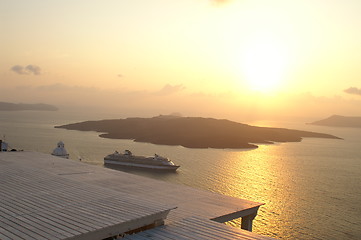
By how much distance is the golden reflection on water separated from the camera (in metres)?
29.8

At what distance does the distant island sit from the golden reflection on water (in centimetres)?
3435

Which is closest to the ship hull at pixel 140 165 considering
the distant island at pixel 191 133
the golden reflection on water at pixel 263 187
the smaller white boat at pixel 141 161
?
the smaller white boat at pixel 141 161

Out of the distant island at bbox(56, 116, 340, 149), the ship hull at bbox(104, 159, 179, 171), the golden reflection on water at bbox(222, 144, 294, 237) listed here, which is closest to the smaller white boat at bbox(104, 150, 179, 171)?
the ship hull at bbox(104, 159, 179, 171)

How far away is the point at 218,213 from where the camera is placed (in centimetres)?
1616

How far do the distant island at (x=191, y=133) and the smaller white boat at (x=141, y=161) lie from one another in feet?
118

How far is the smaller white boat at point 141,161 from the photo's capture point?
60.6 metres

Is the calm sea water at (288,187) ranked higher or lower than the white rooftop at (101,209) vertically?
lower

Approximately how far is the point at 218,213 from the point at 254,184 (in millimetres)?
32400

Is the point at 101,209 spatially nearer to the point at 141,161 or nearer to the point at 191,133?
the point at 141,161

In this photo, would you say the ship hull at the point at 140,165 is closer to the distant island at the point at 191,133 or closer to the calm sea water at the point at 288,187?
the calm sea water at the point at 288,187

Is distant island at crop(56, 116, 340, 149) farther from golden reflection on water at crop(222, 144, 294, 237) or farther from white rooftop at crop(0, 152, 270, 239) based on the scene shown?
white rooftop at crop(0, 152, 270, 239)

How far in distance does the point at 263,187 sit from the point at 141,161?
26875mm

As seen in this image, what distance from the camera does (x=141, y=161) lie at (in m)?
64.9

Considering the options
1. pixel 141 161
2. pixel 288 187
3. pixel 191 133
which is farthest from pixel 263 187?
pixel 191 133
